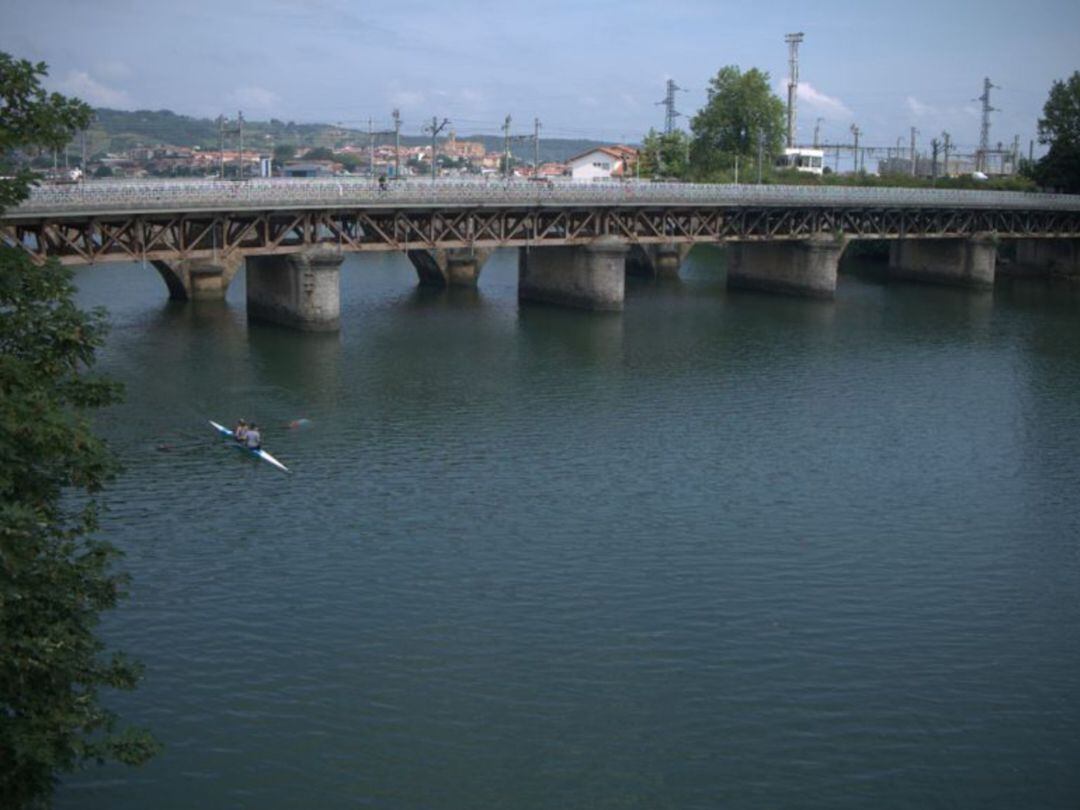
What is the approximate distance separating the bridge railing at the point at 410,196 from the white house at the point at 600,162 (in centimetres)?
8201

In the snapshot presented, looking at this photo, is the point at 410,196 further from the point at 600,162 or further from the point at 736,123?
the point at 600,162

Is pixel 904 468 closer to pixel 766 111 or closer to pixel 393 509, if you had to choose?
pixel 393 509

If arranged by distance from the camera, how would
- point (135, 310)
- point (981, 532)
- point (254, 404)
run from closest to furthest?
point (981, 532), point (254, 404), point (135, 310)

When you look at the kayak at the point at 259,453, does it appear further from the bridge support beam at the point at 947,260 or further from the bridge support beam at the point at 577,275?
the bridge support beam at the point at 947,260

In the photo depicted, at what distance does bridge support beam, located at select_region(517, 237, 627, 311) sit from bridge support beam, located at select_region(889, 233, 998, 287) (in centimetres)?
3200

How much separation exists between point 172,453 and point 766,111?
364ft

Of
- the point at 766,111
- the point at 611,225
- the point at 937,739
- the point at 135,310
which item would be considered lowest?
the point at 937,739

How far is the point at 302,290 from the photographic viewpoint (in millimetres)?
56156

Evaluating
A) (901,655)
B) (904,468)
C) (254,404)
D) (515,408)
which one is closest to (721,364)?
(515,408)

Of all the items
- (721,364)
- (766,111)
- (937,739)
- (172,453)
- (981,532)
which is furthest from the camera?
(766,111)

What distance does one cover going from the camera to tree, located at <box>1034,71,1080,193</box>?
107 metres

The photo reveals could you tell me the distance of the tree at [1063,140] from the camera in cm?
10725

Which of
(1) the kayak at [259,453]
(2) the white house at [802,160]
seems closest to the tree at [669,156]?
(2) the white house at [802,160]

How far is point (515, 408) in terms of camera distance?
43.8 meters
